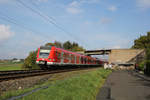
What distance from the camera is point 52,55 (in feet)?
66.7

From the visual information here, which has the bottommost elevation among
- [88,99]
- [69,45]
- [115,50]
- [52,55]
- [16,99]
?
[88,99]

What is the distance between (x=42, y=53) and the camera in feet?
68.0

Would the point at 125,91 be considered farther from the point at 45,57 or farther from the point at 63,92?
the point at 45,57

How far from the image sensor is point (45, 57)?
2038 centimetres

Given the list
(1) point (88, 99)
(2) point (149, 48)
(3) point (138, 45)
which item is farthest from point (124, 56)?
(1) point (88, 99)

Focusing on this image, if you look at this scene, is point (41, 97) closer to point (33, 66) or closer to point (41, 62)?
point (41, 62)

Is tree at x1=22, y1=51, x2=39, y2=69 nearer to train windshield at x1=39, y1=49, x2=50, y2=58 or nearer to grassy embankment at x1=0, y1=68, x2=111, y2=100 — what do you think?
train windshield at x1=39, y1=49, x2=50, y2=58

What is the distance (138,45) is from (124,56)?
77.3 feet

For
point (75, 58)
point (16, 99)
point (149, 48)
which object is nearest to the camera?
point (16, 99)

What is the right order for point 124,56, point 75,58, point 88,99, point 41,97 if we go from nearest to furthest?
point 41,97 → point 88,99 → point 75,58 → point 124,56

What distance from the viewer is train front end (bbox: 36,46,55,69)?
792 inches

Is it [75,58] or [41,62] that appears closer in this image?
[41,62]

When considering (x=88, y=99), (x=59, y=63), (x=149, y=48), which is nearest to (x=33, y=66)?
(x=59, y=63)

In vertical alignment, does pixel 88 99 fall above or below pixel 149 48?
below
